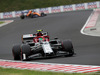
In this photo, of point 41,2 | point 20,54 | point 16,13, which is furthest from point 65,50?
point 41,2

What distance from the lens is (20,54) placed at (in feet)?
39.9

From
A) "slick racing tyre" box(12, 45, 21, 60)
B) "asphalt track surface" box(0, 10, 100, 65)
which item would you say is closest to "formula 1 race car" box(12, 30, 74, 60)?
"slick racing tyre" box(12, 45, 21, 60)

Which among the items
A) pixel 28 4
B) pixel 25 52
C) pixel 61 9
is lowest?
pixel 25 52

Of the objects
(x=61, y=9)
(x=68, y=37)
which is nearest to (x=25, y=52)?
(x=68, y=37)

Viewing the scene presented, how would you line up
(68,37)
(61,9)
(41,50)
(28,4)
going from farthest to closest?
(28,4) < (61,9) < (68,37) < (41,50)

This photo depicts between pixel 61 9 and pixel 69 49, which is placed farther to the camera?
pixel 61 9

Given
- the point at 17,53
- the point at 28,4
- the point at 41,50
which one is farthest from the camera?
the point at 28,4

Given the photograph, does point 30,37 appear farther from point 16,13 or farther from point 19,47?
point 16,13

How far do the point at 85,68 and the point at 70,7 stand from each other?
44366 mm

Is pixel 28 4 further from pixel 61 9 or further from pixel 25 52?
pixel 25 52

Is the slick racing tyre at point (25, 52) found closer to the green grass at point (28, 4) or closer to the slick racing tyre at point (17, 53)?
the slick racing tyre at point (17, 53)

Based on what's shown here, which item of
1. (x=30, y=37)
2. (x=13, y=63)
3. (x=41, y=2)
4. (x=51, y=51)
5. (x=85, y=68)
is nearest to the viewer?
(x=85, y=68)

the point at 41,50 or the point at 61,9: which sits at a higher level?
the point at 61,9

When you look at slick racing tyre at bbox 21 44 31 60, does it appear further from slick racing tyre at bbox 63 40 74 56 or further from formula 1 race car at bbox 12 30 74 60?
slick racing tyre at bbox 63 40 74 56
